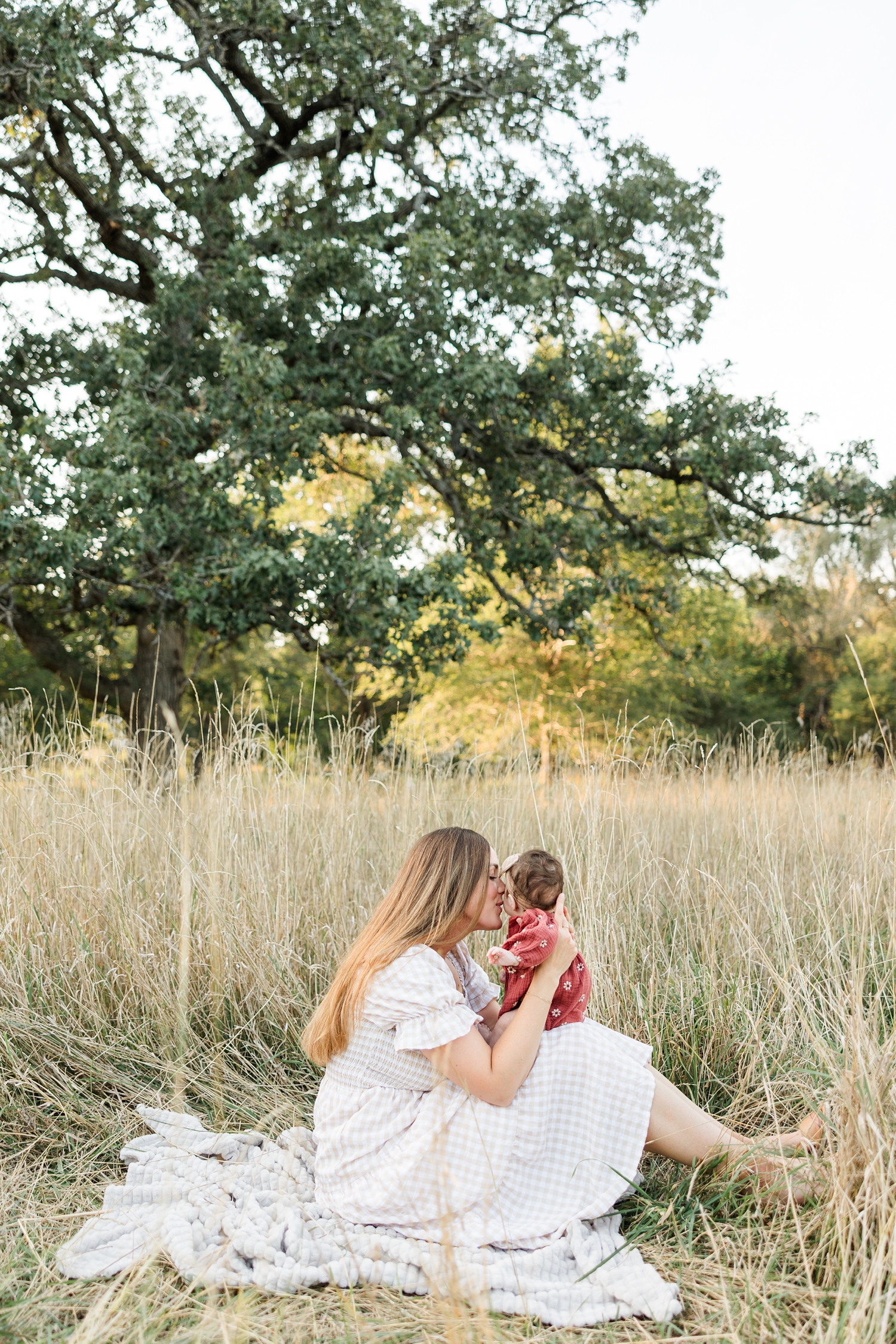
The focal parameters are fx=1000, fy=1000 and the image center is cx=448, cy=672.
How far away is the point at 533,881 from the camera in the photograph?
2.52 m

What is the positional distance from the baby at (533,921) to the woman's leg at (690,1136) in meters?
0.25

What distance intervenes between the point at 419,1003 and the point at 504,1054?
226 mm

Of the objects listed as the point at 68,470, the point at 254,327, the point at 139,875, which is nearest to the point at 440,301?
the point at 254,327

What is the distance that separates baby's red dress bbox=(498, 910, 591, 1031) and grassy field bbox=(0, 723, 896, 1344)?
1.57 ft

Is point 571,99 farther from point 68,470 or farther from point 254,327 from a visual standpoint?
point 68,470

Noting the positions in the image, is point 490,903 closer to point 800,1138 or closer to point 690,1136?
point 690,1136

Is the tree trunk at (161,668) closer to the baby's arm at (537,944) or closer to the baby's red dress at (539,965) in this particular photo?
the baby's red dress at (539,965)

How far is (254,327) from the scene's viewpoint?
9305mm

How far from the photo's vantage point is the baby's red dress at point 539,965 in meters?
2.35

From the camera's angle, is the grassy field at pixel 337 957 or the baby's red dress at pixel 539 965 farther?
the baby's red dress at pixel 539 965

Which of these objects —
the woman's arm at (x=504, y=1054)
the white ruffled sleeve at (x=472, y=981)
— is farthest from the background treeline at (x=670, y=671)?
the woman's arm at (x=504, y=1054)

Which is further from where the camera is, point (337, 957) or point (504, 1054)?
point (337, 957)

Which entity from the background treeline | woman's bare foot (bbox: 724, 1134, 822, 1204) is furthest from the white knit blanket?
the background treeline

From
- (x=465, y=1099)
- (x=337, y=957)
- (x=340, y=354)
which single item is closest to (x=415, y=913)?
(x=465, y=1099)
